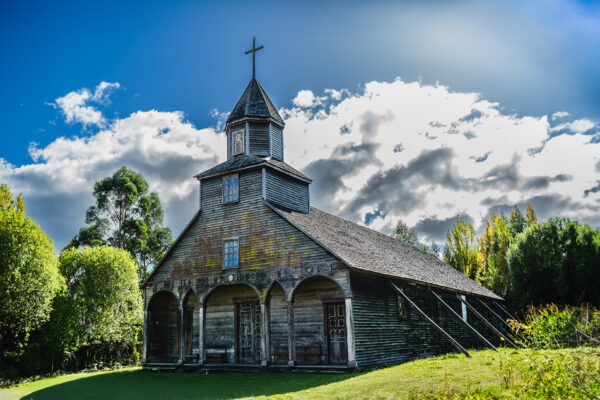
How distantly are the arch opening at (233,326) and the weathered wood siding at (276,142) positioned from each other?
752 centimetres

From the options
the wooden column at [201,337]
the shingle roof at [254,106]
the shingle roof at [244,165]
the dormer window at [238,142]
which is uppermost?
the shingle roof at [254,106]

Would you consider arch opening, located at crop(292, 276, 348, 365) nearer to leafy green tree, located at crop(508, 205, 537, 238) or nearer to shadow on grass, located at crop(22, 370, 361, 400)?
shadow on grass, located at crop(22, 370, 361, 400)

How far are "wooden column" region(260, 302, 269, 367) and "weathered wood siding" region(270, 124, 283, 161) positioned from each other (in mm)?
8840

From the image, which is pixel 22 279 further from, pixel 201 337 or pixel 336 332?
pixel 336 332

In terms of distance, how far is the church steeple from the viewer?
25734mm

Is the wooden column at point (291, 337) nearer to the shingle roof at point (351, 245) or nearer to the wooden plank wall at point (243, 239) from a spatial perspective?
the wooden plank wall at point (243, 239)

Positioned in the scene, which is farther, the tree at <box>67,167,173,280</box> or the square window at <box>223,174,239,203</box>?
the tree at <box>67,167,173,280</box>

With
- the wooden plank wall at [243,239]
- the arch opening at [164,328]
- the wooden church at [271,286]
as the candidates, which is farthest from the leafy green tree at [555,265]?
the arch opening at [164,328]

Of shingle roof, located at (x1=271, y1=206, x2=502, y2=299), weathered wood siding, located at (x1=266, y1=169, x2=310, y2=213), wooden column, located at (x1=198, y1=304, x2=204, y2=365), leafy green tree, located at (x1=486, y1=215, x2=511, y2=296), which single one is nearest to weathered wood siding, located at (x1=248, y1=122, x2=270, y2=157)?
weathered wood siding, located at (x1=266, y1=169, x2=310, y2=213)

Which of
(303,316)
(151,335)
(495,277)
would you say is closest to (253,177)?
(303,316)

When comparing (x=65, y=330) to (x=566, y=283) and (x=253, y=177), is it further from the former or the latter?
(x=566, y=283)

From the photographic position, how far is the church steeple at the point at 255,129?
25734 mm

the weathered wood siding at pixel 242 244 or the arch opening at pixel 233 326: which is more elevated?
the weathered wood siding at pixel 242 244

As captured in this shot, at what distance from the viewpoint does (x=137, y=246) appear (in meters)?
43.1
